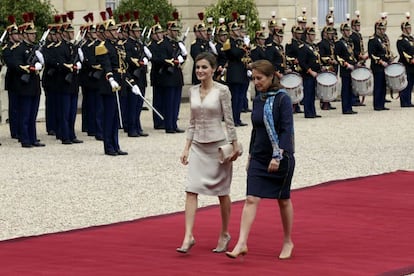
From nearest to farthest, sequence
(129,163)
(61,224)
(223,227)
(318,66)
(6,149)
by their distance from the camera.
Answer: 1. (223,227)
2. (61,224)
3. (129,163)
4. (6,149)
5. (318,66)

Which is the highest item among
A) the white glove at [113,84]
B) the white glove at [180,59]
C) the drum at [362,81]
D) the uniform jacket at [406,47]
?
the white glove at [113,84]

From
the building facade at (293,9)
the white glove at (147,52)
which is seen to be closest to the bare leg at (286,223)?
the white glove at (147,52)

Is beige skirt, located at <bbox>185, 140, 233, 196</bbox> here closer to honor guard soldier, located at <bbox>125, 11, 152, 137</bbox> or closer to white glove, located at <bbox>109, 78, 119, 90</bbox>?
white glove, located at <bbox>109, 78, 119, 90</bbox>

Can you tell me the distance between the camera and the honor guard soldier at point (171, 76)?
2192 centimetres

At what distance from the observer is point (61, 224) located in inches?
489

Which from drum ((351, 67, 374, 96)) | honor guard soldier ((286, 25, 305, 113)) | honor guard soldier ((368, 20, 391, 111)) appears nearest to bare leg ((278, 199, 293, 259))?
honor guard soldier ((286, 25, 305, 113))

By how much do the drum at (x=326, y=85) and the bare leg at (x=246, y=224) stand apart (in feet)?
47.2

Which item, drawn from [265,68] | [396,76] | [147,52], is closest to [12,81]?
[147,52]

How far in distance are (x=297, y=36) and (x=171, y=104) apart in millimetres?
3999

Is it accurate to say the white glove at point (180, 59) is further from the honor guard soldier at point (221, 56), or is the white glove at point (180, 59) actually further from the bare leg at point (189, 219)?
the bare leg at point (189, 219)

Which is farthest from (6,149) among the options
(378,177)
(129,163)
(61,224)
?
(61,224)

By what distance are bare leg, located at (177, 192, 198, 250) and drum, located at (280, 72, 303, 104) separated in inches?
508

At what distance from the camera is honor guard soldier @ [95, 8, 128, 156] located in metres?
Result: 18.2

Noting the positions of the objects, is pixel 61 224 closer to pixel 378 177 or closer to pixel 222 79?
pixel 378 177
